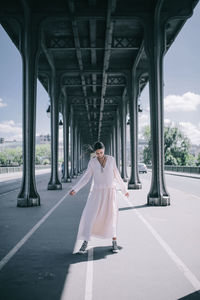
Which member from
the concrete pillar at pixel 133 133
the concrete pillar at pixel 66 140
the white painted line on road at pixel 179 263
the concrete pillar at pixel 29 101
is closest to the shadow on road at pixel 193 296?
the white painted line on road at pixel 179 263

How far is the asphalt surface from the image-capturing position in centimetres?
392

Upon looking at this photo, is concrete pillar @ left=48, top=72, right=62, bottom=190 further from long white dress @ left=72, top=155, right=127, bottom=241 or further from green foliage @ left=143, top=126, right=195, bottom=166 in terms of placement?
green foliage @ left=143, top=126, right=195, bottom=166

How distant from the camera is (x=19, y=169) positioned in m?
69.3

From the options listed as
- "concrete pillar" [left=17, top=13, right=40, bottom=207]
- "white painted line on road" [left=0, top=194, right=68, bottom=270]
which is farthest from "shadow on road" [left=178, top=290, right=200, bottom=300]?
"concrete pillar" [left=17, top=13, right=40, bottom=207]

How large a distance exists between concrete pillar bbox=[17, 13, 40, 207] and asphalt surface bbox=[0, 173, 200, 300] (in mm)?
3850

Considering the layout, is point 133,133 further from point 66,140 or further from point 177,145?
point 177,145

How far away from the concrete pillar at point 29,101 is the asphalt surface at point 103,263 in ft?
12.6

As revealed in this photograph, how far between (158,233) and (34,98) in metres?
8.21

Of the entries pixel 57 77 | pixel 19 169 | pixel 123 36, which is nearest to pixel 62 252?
pixel 123 36

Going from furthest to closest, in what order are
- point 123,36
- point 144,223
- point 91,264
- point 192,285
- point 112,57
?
point 112,57 < point 123,36 < point 144,223 < point 91,264 < point 192,285

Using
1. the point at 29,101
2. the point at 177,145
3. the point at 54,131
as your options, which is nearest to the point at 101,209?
the point at 29,101

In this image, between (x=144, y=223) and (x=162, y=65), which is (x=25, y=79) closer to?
(x=162, y=65)

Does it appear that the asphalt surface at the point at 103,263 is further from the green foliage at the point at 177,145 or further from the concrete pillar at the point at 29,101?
the green foliage at the point at 177,145

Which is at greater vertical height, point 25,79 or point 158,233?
point 25,79
